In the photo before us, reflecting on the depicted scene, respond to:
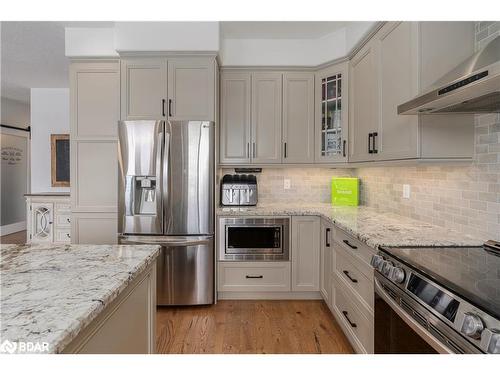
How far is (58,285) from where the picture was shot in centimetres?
95

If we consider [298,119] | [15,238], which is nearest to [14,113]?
[15,238]

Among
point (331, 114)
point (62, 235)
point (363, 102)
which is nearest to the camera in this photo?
point (363, 102)

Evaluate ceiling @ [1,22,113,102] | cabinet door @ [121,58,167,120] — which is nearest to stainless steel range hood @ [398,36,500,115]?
cabinet door @ [121,58,167,120]

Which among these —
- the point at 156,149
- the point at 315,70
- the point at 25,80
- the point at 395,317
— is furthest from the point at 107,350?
the point at 25,80

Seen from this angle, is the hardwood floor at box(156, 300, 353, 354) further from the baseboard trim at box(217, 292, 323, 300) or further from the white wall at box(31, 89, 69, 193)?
Answer: the white wall at box(31, 89, 69, 193)

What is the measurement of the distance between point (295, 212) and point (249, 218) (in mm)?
444

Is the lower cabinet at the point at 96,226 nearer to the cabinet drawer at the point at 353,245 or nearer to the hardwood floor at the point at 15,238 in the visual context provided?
the cabinet drawer at the point at 353,245

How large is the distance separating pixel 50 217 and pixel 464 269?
496 centimetres

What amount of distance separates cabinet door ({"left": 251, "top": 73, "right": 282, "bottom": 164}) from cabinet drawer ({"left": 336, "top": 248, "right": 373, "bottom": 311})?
1319 millimetres

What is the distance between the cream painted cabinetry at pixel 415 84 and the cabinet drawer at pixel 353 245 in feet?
2.04

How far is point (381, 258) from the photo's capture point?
1.52 metres

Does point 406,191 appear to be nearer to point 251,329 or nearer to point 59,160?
point 251,329

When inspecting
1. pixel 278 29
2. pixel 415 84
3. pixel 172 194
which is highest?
pixel 278 29

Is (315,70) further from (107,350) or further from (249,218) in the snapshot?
(107,350)
